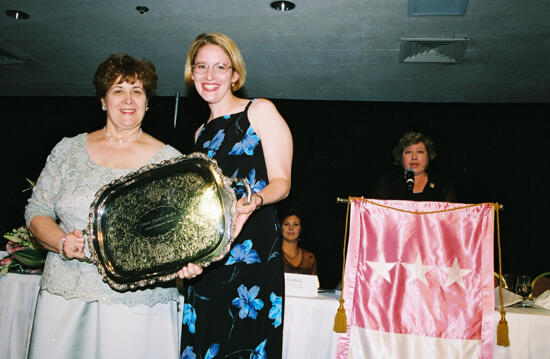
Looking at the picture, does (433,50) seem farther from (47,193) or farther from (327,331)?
(47,193)

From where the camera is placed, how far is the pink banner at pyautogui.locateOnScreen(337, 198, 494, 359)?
2004mm

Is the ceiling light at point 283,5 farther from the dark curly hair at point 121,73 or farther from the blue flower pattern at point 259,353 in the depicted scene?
the blue flower pattern at point 259,353

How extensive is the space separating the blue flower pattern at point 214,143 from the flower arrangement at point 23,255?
3.99ft

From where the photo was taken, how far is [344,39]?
4750 millimetres

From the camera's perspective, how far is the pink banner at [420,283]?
200 cm

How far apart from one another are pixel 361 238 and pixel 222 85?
1.06 m

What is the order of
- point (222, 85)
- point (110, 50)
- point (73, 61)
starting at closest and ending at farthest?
1. point (222, 85)
2. point (110, 50)
3. point (73, 61)

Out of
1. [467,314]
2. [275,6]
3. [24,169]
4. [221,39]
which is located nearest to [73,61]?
[24,169]

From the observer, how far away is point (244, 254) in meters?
1.53

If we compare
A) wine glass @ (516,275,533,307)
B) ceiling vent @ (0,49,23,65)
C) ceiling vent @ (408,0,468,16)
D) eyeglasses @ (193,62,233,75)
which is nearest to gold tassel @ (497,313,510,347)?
wine glass @ (516,275,533,307)

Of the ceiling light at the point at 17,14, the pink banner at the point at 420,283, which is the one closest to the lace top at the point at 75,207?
the pink banner at the point at 420,283

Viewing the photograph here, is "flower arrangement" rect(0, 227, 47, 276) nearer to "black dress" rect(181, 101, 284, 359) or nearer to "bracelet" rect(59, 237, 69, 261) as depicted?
"bracelet" rect(59, 237, 69, 261)

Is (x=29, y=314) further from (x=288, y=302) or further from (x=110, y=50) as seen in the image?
(x=110, y=50)

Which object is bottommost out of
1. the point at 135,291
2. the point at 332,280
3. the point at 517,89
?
the point at 332,280
